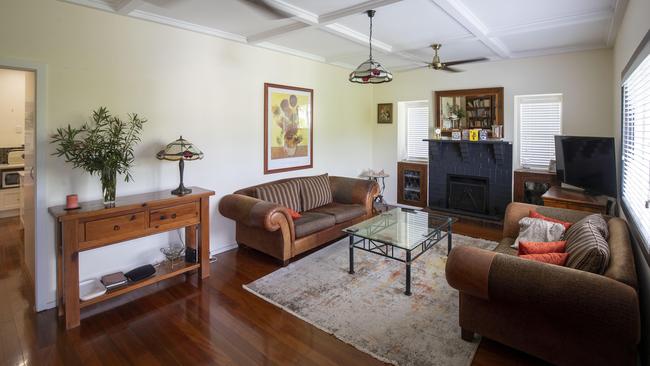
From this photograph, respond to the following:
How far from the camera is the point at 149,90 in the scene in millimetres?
3705

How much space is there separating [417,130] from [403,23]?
126 inches

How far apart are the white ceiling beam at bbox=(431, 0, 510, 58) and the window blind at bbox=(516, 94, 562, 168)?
124 cm

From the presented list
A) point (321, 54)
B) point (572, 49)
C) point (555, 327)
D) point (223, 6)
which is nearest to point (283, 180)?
point (321, 54)

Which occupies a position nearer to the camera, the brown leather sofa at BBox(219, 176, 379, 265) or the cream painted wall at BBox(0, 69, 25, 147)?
the brown leather sofa at BBox(219, 176, 379, 265)

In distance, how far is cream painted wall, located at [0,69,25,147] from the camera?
20.0 ft

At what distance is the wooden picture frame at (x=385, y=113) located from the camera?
6.91 meters

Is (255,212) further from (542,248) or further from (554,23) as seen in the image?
(554,23)

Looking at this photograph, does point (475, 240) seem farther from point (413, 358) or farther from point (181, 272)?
point (181, 272)

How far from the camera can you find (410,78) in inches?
259

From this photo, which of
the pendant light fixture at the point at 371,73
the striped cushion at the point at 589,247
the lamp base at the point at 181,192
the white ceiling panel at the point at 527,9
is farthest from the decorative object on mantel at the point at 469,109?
the lamp base at the point at 181,192

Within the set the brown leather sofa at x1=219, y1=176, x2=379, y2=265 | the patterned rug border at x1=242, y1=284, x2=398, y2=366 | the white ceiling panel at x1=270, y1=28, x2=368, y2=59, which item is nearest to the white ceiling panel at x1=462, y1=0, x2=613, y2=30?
the white ceiling panel at x1=270, y1=28, x2=368, y2=59

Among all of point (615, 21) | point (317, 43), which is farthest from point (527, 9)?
point (317, 43)

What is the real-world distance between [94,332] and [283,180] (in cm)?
290

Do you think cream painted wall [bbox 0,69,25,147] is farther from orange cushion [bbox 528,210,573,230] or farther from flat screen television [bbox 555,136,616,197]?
flat screen television [bbox 555,136,616,197]
